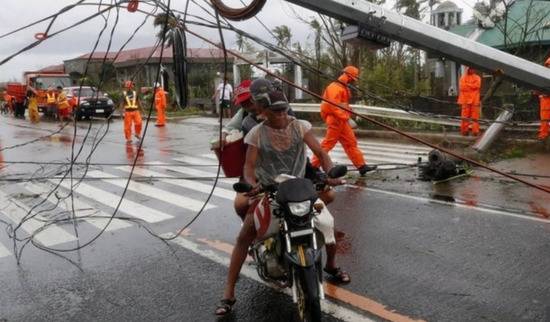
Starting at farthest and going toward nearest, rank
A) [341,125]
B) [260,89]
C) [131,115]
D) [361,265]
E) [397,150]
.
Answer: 1. [131,115]
2. [397,150]
3. [341,125]
4. [361,265]
5. [260,89]

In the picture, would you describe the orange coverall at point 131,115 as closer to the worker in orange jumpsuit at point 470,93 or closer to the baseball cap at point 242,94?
the worker in orange jumpsuit at point 470,93

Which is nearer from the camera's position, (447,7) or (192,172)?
(192,172)

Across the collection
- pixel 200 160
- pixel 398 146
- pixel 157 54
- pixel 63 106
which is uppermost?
pixel 157 54

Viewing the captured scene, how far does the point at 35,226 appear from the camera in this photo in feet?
21.9

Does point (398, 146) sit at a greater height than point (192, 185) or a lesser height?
greater

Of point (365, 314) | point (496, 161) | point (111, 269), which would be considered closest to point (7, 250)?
point (111, 269)

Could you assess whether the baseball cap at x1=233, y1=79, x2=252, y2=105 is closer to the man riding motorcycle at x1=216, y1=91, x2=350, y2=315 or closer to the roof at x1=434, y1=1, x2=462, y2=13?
the man riding motorcycle at x1=216, y1=91, x2=350, y2=315

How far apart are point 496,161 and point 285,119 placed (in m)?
7.75

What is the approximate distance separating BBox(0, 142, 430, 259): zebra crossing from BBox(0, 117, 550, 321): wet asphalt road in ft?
0.23

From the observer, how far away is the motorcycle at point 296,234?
3.36 meters

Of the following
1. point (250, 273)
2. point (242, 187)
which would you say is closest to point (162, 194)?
point (250, 273)

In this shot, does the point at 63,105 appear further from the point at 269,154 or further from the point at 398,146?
the point at 269,154

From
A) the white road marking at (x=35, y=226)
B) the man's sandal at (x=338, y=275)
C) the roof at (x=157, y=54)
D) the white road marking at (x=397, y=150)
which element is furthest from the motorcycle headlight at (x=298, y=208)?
the white road marking at (x=397, y=150)

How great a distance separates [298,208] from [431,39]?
237cm
